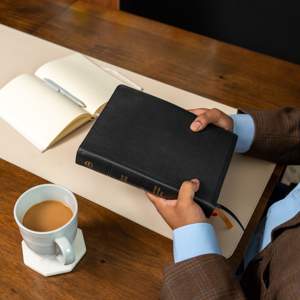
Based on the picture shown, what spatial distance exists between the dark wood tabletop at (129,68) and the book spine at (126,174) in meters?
0.07

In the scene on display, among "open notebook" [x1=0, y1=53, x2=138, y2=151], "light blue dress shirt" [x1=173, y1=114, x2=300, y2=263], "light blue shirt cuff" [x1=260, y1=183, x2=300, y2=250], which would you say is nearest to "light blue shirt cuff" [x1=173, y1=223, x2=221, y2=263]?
"light blue dress shirt" [x1=173, y1=114, x2=300, y2=263]

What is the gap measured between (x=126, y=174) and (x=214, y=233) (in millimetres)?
158

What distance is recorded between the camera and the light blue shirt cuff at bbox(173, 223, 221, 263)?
624mm

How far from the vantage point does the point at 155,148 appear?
0.69 meters

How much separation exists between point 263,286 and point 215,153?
214mm

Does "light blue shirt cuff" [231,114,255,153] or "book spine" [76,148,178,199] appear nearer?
"book spine" [76,148,178,199]

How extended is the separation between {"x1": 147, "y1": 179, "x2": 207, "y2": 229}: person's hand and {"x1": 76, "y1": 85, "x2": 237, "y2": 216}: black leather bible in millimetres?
11

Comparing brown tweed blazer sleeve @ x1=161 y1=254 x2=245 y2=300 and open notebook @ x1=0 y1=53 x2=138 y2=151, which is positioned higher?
open notebook @ x1=0 y1=53 x2=138 y2=151

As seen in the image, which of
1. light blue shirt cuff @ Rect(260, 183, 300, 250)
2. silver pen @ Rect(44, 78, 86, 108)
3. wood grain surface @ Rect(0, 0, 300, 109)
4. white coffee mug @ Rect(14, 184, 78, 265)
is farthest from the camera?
wood grain surface @ Rect(0, 0, 300, 109)

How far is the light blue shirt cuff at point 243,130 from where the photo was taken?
2.64 feet

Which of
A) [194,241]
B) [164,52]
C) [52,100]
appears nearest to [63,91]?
[52,100]

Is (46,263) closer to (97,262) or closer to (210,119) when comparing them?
(97,262)

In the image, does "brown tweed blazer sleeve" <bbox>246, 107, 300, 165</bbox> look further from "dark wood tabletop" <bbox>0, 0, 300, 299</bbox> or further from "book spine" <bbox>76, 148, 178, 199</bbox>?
"book spine" <bbox>76, 148, 178, 199</bbox>

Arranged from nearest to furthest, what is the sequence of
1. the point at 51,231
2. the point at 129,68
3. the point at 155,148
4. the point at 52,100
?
1. the point at 51,231
2. the point at 155,148
3. the point at 52,100
4. the point at 129,68
